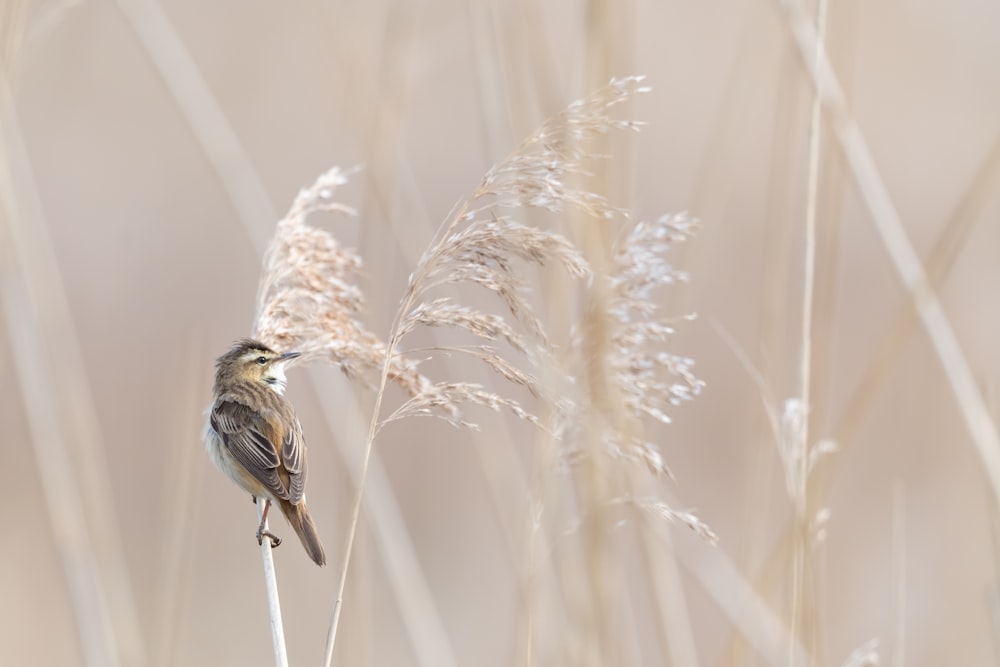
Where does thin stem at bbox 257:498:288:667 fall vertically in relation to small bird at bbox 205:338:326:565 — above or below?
below

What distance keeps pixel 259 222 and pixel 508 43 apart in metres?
1.10

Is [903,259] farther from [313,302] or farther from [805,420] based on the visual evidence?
[313,302]

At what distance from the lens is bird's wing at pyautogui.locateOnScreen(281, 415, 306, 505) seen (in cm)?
327

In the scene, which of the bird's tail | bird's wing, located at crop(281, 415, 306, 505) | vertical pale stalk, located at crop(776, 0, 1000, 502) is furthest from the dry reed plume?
bird's wing, located at crop(281, 415, 306, 505)

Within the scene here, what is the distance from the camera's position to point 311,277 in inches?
111

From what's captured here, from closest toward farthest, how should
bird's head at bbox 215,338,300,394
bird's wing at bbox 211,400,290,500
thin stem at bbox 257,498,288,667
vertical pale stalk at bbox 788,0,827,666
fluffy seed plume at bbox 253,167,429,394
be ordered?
thin stem at bbox 257,498,288,667, vertical pale stalk at bbox 788,0,827,666, fluffy seed plume at bbox 253,167,429,394, bird's head at bbox 215,338,300,394, bird's wing at bbox 211,400,290,500

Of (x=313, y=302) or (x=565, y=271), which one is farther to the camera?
(x=313, y=302)

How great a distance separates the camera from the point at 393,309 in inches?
444

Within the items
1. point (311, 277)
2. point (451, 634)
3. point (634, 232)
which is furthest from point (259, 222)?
point (451, 634)

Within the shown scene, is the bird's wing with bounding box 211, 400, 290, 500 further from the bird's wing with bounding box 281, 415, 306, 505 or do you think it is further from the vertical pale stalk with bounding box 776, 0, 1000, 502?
the vertical pale stalk with bounding box 776, 0, 1000, 502

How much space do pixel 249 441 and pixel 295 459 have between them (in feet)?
0.69

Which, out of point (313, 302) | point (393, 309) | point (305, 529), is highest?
point (393, 309)

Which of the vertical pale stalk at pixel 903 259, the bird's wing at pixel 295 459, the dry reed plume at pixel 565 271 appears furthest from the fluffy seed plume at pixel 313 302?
the vertical pale stalk at pixel 903 259


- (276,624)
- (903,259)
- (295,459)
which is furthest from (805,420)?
(295,459)
